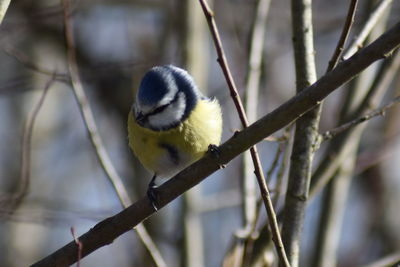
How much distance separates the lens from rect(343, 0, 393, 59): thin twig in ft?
7.91

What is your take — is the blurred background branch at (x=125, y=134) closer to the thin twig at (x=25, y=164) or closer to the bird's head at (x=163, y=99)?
the thin twig at (x=25, y=164)

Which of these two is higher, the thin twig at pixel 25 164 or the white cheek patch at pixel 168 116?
the thin twig at pixel 25 164

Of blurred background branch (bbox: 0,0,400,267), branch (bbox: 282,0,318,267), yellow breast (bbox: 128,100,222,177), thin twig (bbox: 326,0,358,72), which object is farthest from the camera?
blurred background branch (bbox: 0,0,400,267)

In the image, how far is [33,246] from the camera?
208 inches

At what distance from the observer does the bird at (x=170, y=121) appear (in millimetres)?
2643

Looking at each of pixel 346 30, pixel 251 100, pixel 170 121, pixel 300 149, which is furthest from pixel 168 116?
pixel 346 30

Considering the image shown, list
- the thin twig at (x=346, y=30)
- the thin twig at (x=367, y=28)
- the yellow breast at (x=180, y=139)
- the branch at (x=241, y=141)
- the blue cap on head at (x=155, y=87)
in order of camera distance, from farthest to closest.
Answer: the yellow breast at (x=180, y=139) < the blue cap on head at (x=155, y=87) < the thin twig at (x=367, y=28) < the thin twig at (x=346, y=30) < the branch at (x=241, y=141)

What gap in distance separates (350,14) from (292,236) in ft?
2.64

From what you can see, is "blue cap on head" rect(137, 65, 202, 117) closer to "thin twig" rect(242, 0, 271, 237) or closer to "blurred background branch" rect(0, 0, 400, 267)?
"thin twig" rect(242, 0, 271, 237)

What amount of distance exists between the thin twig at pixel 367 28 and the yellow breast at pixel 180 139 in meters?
0.68

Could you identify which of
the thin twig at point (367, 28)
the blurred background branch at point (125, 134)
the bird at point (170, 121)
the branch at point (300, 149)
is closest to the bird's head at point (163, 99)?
the bird at point (170, 121)

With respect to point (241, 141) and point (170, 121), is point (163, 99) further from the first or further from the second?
point (241, 141)

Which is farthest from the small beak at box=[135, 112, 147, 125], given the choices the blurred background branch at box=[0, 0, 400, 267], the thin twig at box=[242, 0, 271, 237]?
the blurred background branch at box=[0, 0, 400, 267]

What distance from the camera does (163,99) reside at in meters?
2.65
